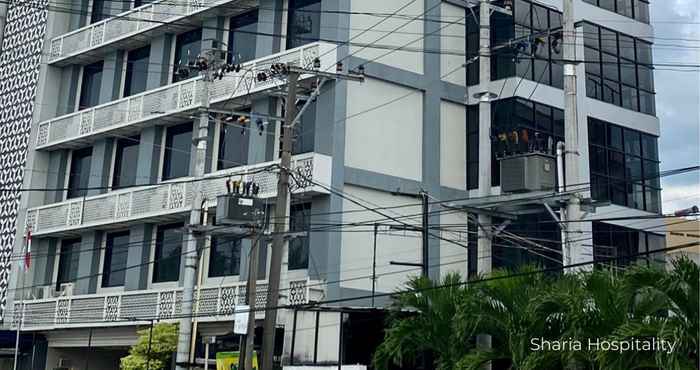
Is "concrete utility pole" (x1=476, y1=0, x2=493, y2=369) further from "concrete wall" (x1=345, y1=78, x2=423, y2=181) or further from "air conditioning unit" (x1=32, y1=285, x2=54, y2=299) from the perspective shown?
"air conditioning unit" (x1=32, y1=285, x2=54, y2=299)

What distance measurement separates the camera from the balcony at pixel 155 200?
2745 cm

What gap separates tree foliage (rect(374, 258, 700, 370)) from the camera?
15383mm

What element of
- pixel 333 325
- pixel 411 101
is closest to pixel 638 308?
pixel 333 325

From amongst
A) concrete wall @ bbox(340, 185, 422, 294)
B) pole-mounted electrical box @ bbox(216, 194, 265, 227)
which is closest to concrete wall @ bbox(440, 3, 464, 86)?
concrete wall @ bbox(340, 185, 422, 294)

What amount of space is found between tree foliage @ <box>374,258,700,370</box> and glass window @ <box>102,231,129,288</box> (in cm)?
1580

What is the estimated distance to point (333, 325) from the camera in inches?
973

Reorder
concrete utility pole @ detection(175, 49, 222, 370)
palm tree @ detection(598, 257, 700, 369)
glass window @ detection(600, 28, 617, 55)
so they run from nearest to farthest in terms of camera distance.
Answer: palm tree @ detection(598, 257, 700, 369)
concrete utility pole @ detection(175, 49, 222, 370)
glass window @ detection(600, 28, 617, 55)

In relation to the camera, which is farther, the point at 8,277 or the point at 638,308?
the point at 8,277

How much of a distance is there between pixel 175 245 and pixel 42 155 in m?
9.16

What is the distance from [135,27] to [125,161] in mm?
5351

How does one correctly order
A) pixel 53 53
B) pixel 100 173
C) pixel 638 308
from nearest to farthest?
pixel 638 308 < pixel 100 173 < pixel 53 53

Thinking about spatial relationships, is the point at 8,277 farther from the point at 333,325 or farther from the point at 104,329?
the point at 333,325

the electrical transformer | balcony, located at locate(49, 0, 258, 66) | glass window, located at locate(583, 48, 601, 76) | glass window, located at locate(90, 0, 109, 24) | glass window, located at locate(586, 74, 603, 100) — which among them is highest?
glass window, located at locate(90, 0, 109, 24)

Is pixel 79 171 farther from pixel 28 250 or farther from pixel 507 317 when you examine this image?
pixel 507 317
